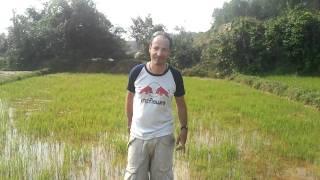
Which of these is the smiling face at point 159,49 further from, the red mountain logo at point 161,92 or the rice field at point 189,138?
the rice field at point 189,138

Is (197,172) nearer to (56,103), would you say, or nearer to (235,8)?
(56,103)

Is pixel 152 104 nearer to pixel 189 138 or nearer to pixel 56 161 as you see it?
pixel 56 161

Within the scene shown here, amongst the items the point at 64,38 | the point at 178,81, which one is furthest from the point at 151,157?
the point at 64,38

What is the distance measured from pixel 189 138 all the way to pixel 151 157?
10.2 ft

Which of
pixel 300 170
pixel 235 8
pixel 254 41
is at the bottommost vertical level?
pixel 300 170

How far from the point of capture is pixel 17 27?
22.6 meters

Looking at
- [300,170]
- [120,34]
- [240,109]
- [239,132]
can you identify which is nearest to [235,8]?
[120,34]

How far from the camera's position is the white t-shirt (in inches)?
112

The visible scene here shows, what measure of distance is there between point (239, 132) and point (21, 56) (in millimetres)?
17282

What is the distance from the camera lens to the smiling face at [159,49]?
2.84 meters

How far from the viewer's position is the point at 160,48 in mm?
2832

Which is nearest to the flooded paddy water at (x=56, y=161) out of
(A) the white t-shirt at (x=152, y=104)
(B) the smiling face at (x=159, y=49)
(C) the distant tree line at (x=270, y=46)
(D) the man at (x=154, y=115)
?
(D) the man at (x=154, y=115)

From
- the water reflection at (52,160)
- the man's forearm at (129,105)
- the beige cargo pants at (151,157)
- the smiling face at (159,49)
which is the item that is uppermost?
the smiling face at (159,49)

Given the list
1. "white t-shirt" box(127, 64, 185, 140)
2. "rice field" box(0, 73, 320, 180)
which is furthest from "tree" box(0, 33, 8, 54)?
"white t-shirt" box(127, 64, 185, 140)
